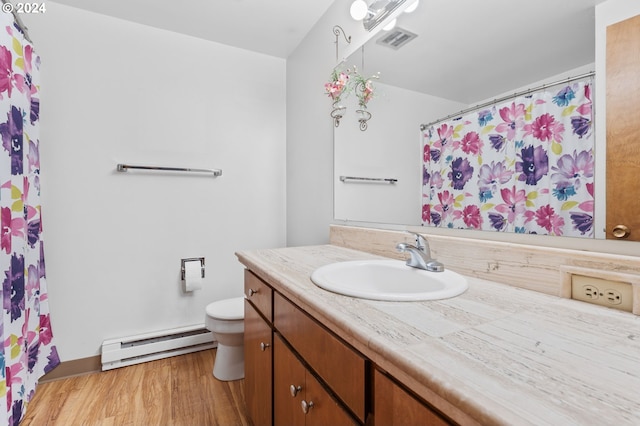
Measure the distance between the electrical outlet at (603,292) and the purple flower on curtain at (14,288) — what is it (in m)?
1.89

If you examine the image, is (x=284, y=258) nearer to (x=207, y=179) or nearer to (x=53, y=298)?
(x=207, y=179)

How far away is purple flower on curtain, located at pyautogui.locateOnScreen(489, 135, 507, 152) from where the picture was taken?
3.05 ft

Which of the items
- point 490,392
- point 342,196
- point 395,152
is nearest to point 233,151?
point 342,196

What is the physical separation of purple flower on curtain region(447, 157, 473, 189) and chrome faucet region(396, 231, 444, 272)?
0.24m

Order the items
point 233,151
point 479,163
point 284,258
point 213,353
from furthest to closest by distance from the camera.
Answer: point 233,151 < point 213,353 < point 284,258 < point 479,163

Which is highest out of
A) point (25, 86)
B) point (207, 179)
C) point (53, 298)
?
point (25, 86)

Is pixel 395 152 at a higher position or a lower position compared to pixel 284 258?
higher

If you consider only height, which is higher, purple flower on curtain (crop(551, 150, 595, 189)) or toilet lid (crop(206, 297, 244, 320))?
purple flower on curtain (crop(551, 150, 595, 189))

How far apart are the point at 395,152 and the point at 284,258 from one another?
0.68 metres

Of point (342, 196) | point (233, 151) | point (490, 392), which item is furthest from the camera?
point (233, 151)

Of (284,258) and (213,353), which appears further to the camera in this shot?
(213,353)

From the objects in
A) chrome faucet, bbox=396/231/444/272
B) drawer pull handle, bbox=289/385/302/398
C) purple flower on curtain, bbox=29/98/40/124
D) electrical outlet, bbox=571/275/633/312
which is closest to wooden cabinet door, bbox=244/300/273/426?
drawer pull handle, bbox=289/385/302/398

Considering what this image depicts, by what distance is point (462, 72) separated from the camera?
106 centimetres

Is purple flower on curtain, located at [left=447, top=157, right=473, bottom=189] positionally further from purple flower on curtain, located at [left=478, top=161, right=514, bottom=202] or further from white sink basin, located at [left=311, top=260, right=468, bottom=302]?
white sink basin, located at [left=311, top=260, right=468, bottom=302]
